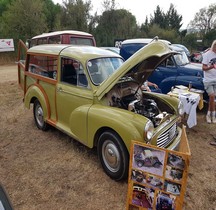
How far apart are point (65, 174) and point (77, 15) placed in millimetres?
28029

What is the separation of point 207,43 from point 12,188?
127ft

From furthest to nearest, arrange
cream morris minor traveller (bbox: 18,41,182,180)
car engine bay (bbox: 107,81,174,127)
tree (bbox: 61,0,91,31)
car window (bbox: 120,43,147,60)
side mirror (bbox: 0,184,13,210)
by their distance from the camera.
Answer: tree (bbox: 61,0,91,31) → car window (bbox: 120,43,147,60) → car engine bay (bbox: 107,81,174,127) → cream morris minor traveller (bbox: 18,41,182,180) → side mirror (bbox: 0,184,13,210)

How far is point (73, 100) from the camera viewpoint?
12.3 ft

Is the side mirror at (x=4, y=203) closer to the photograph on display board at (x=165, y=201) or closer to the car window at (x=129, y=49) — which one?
the photograph on display board at (x=165, y=201)

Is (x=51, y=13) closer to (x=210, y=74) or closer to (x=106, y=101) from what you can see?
(x=210, y=74)

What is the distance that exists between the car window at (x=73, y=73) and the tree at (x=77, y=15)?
25.6 meters

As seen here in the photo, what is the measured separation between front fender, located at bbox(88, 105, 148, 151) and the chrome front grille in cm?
39

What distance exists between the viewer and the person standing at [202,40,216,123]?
5184 mm

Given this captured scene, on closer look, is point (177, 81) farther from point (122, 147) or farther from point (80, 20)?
point (80, 20)

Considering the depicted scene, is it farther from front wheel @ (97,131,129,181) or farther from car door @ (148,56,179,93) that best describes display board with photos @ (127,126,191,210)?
car door @ (148,56,179,93)

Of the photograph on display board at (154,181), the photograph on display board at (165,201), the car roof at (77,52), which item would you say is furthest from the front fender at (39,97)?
the photograph on display board at (165,201)

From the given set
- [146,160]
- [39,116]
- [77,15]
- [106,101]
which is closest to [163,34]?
[77,15]

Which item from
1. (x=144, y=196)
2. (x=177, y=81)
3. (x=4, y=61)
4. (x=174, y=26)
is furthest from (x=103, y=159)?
(x=174, y=26)

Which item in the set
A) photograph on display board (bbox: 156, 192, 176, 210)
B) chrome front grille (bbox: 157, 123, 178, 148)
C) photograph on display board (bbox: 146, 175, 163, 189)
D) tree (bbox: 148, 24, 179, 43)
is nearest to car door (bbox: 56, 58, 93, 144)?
chrome front grille (bbox: 157, 123, 178, 148)
